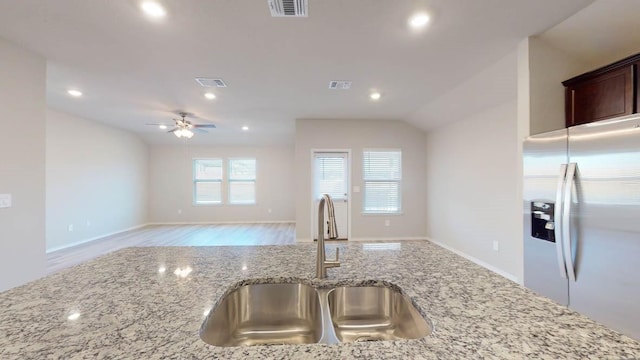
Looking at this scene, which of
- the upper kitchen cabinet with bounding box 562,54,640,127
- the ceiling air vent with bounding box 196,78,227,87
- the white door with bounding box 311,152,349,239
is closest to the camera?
the upper kitchen cabinet with bounding box 562,54,640,127

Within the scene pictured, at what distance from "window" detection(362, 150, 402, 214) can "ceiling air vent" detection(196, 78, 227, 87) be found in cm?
312

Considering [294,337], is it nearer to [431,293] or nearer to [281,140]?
[431,293]

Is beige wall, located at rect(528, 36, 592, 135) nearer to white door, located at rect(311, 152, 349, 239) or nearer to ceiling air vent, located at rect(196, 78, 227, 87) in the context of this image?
ceiling air vent, located at rect(196, 78, 227, 87)

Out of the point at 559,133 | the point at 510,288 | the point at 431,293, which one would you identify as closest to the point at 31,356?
the point at 431,293

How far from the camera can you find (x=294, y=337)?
1.06 meters

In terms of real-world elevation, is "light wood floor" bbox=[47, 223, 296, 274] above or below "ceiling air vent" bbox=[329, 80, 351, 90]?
below

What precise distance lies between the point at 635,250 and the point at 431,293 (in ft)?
4.59

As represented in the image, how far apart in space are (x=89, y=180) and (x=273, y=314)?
6.48 metres

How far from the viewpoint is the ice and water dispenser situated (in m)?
1.94

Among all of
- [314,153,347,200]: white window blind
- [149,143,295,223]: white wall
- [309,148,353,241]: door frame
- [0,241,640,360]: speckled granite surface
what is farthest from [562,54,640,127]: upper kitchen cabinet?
[149,143,295,223]: white wall

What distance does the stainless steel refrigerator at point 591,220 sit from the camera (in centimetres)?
147

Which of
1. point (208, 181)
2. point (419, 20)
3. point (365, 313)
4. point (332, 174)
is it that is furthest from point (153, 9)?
point (208, 181)

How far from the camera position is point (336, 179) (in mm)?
5637

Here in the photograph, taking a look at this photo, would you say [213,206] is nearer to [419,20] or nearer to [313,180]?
[313,180]
